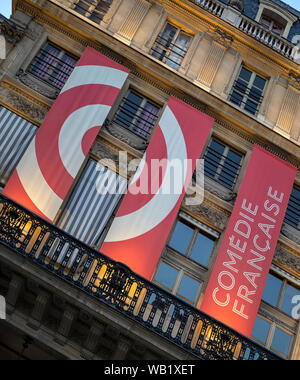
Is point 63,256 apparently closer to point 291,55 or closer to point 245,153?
point 245,153

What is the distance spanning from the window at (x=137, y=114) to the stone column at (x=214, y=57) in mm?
1995

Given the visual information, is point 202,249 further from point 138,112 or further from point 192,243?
point 138,112

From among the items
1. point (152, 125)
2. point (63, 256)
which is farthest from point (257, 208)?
point (63, 256)

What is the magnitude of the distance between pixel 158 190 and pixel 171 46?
6.18 meters

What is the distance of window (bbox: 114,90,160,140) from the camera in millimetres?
16031

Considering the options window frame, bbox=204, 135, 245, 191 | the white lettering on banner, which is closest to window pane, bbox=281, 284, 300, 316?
the white lettering on banner

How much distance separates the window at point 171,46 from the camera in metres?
17.5

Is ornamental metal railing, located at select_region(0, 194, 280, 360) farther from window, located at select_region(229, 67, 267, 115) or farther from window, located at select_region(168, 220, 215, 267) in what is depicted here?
window, located at select_region(229, 67, 267, 115)

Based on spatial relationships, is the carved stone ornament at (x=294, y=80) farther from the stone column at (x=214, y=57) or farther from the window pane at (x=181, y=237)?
the window pane at (x=181, y=237)

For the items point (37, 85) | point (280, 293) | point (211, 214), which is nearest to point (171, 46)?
point (37, 85)

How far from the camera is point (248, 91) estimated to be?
59.2 ft

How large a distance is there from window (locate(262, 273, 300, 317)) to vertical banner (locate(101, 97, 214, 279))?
3.52 m

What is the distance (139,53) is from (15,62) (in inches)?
150

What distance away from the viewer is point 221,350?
1089 centimetres
